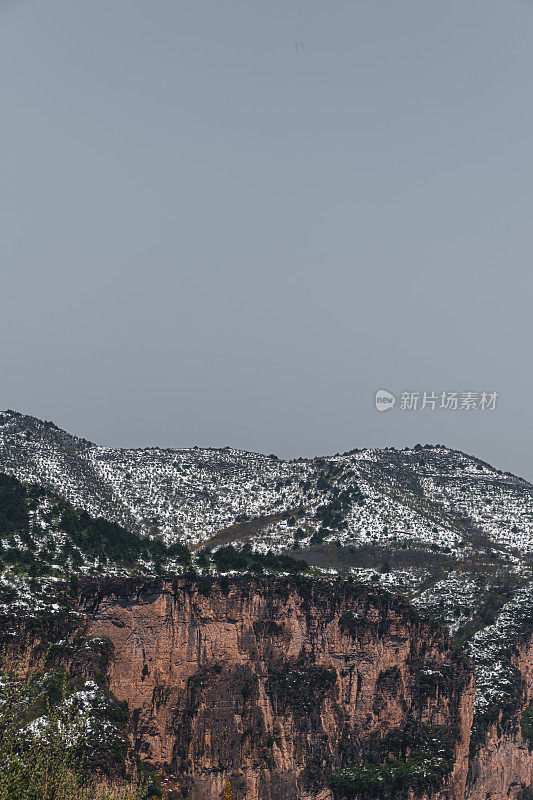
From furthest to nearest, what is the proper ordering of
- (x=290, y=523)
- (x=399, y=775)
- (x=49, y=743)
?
(x=290, y=523)
(x=399, y=775)
(x=49, y=743)

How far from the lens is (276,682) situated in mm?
112250

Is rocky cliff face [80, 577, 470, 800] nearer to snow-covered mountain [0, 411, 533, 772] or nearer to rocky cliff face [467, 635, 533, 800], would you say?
snow-covered mountain [0, 411, 533, 772]

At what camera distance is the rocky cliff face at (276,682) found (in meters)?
105

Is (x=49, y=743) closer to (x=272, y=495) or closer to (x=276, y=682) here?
(x=276, y=682)

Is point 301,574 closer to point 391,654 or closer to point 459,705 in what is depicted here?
point 391,654

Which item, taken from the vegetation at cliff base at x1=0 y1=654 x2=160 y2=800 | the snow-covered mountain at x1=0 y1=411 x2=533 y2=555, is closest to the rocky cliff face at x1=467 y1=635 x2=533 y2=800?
the snow-covered mountain at x1=0 y1=411 x2=533 y2=555

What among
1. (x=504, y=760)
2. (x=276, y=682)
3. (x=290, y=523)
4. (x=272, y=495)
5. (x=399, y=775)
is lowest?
(x=399, y=775)

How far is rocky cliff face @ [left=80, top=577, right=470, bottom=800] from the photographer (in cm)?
10462

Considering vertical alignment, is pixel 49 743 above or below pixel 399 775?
above

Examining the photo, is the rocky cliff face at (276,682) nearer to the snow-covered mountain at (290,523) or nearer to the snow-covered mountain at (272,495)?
the snow-covered mountain at (290,523)

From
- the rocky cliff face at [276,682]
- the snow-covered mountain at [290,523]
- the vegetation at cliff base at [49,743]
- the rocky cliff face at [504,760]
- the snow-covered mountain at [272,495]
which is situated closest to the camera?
the vegetation at cliff base at [49,743]

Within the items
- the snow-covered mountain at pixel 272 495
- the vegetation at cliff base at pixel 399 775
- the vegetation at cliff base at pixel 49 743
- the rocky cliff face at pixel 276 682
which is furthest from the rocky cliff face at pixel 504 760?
the vegetation at cliff base at pixel 49 743

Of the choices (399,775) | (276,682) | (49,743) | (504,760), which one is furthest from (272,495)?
(49,743)

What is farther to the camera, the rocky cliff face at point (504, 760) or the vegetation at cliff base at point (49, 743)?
the rocky cliff face at point (504, 760)
